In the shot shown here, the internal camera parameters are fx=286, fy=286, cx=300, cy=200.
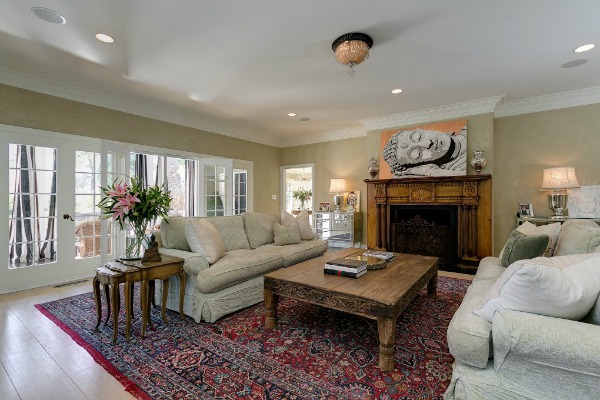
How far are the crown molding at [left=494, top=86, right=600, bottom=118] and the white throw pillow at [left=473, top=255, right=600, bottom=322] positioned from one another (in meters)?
4.11

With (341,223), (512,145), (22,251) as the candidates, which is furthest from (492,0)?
(22,251)

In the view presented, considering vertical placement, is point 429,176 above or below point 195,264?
above

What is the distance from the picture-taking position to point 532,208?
4453mm

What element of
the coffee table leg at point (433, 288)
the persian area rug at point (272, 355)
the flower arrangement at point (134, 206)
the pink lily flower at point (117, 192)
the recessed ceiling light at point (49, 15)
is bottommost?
the persian area rug at point (272, 355)

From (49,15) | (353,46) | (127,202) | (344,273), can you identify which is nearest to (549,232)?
(344,273)

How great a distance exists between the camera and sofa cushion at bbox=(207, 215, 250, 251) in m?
3.53

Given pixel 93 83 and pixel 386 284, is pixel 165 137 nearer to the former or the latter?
pixel 93 83

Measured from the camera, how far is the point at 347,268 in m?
2.46

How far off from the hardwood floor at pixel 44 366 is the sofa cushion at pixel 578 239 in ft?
10.6

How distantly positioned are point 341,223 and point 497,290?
4575 millimetres

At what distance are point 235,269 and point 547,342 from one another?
231 centimetres

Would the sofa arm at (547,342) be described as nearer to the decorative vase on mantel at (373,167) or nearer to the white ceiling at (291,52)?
the white ceiling at (291,52)

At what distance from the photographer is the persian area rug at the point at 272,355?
169cm

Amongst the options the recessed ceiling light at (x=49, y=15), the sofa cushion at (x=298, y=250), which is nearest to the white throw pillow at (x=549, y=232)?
the sofa cushion at (x=298, y=250)
